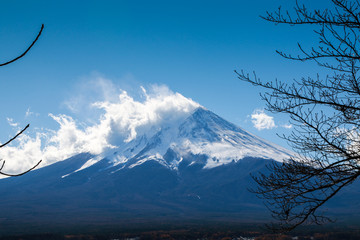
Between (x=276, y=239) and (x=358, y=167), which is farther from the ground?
(x=358, y=167)

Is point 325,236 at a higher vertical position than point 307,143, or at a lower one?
lower

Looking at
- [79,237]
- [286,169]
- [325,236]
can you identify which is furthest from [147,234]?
[286,169]

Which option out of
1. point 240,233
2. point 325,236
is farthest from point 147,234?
point 325,236

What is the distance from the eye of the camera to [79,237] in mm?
69750

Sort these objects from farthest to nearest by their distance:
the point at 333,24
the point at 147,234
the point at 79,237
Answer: the point at 147,234, the point at 79,237, the point at 333,24

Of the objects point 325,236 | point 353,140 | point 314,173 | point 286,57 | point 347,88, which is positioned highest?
point 286,57

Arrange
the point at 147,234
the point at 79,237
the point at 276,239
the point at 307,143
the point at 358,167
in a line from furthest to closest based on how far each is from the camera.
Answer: the point at 147,234 < the point at 79,237 < the point at 276,239 < the point at 307,143 < the point at 358,167

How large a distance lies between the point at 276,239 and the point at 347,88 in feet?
207

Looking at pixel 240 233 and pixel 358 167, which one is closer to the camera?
pixel 358 167

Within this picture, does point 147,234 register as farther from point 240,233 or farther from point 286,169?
point 286,169

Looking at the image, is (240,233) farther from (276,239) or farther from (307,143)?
(307,143)

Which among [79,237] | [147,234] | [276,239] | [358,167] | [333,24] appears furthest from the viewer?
[147,234]

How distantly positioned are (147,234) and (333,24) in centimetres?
7411

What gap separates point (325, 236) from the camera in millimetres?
66500
